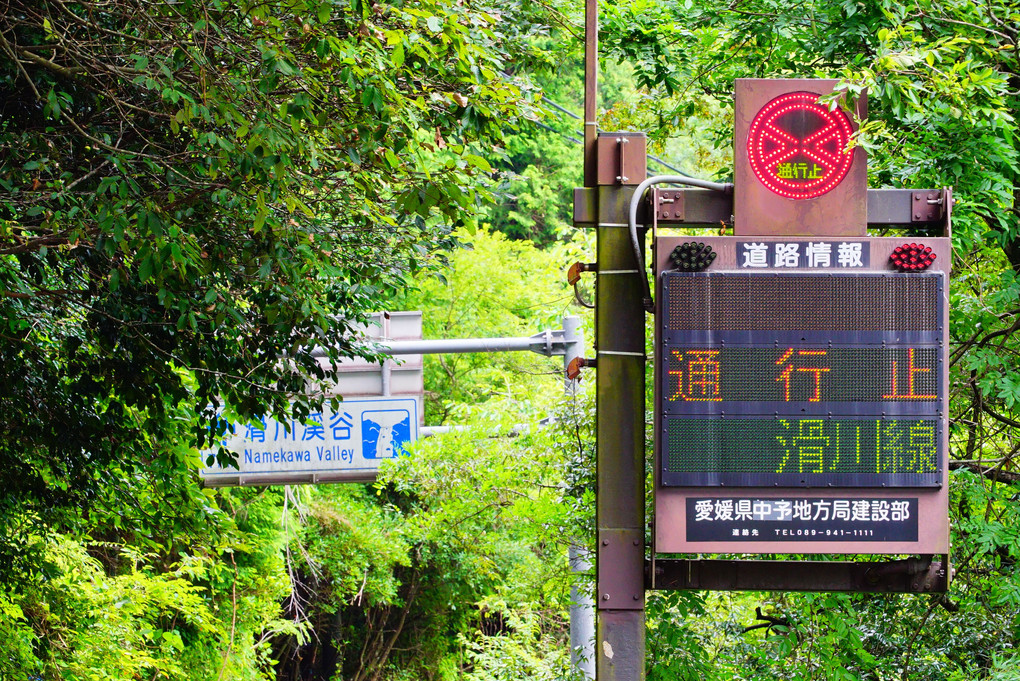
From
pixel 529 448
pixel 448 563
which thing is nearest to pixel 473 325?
pixel 448 563

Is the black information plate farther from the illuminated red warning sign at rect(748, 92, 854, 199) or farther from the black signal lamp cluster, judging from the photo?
the illuminated red warning sign at rect(748, 92, 854, 199)

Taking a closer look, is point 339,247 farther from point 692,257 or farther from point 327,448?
point 327,448

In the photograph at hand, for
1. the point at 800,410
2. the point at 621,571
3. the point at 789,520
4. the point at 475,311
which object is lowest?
the point at 621,571

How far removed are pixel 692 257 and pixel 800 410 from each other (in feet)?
3.03

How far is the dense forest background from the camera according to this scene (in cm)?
Result: 664

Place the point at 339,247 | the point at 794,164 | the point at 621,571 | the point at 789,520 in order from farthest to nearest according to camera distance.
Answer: the point at 339,247
the point at 621,571
the point at 794,164
the point at 789,520

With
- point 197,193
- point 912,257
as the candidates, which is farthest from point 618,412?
point 197,193

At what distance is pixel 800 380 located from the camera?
18.2 ft

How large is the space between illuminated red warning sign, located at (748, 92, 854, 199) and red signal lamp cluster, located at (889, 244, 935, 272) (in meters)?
0.50

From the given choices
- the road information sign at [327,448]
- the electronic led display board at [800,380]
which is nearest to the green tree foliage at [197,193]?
the electronic led display board at [800,380]

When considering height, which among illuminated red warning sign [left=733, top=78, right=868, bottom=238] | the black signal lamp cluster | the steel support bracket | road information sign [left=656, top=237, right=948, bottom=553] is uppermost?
illuminated red warning sign [left=733, top=78, right=868, bottom=238]

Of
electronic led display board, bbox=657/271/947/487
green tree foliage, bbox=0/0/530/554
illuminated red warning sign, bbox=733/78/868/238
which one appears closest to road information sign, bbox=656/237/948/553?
electronic led display board, bbox=657/271/947/487

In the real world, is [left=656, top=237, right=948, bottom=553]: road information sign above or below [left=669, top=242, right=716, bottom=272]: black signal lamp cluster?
below

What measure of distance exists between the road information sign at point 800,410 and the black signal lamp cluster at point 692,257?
0.05m
